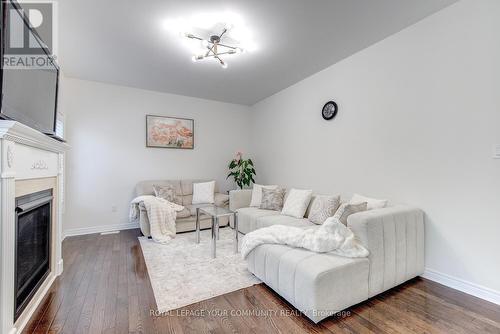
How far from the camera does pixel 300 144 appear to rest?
4.07 metres

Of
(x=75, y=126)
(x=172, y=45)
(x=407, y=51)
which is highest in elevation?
(x=172, y=45)

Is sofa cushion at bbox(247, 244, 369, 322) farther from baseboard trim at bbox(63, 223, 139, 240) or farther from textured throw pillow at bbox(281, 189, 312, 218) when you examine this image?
baseboard trim at bbox(63, 223, 139, 240)

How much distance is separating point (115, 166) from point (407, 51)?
4.72m

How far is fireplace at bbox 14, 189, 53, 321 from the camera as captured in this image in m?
1.64

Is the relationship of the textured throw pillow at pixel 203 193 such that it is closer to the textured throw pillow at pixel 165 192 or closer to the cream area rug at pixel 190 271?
the textured throw pillow at pixel 165 192

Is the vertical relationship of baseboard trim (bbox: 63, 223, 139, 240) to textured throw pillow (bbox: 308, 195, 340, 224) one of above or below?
below

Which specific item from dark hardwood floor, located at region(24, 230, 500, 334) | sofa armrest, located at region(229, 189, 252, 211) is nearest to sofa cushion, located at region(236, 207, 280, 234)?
sofa armrest, located at region(229, 189, 252, 211)

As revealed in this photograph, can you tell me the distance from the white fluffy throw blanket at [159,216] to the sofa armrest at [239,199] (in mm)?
965

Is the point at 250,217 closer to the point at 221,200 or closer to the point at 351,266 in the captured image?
the point at 221,200

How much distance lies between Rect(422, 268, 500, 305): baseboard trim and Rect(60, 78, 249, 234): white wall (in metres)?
4.09

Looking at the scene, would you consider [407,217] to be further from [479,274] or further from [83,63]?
[83,63]

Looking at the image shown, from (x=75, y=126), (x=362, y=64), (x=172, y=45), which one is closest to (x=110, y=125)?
(x=75, y=126)

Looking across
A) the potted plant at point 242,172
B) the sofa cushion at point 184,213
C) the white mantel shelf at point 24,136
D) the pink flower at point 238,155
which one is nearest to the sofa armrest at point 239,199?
the potted plant at point 242,172

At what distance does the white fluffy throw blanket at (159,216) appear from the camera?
3.53 m
